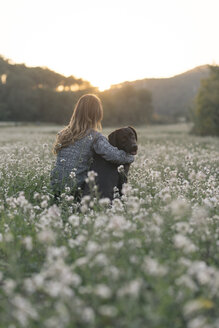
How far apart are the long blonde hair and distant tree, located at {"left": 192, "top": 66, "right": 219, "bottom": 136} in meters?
25.3

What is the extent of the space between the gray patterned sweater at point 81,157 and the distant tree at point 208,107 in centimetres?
2541

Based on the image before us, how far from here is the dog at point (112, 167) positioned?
672 centimetres

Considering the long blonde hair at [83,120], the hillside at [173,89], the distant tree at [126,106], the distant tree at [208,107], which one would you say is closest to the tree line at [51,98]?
the distant tree at [126,106]

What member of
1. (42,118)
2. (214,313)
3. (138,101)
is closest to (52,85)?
(42,118)

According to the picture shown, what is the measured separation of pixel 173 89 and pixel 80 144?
17076 centimetres

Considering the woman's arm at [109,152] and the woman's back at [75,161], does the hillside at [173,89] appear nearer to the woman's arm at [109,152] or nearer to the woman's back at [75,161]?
the woman's back at [75,161]

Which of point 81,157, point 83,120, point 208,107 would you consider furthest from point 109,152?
point 208,107

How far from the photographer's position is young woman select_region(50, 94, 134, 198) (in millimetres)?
6777

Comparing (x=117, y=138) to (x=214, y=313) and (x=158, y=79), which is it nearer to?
(x=214, y=313)

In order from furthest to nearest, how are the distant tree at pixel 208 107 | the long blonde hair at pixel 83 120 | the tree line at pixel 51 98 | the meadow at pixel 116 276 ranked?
the tree line at pixel 51 98
the distant tree at pixel 208 107
the long blonde hair at pixel 83 120
the meadow at pixel 116 276

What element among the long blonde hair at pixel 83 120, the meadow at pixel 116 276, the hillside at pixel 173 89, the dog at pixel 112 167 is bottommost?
the meadow at pixel 116 276

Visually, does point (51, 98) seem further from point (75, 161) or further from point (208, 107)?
point (75, 161)

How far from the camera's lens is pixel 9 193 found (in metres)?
6.19

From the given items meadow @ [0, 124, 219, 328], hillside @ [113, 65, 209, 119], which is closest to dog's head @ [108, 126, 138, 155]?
meadow @ [0, 124, 219, 328]
